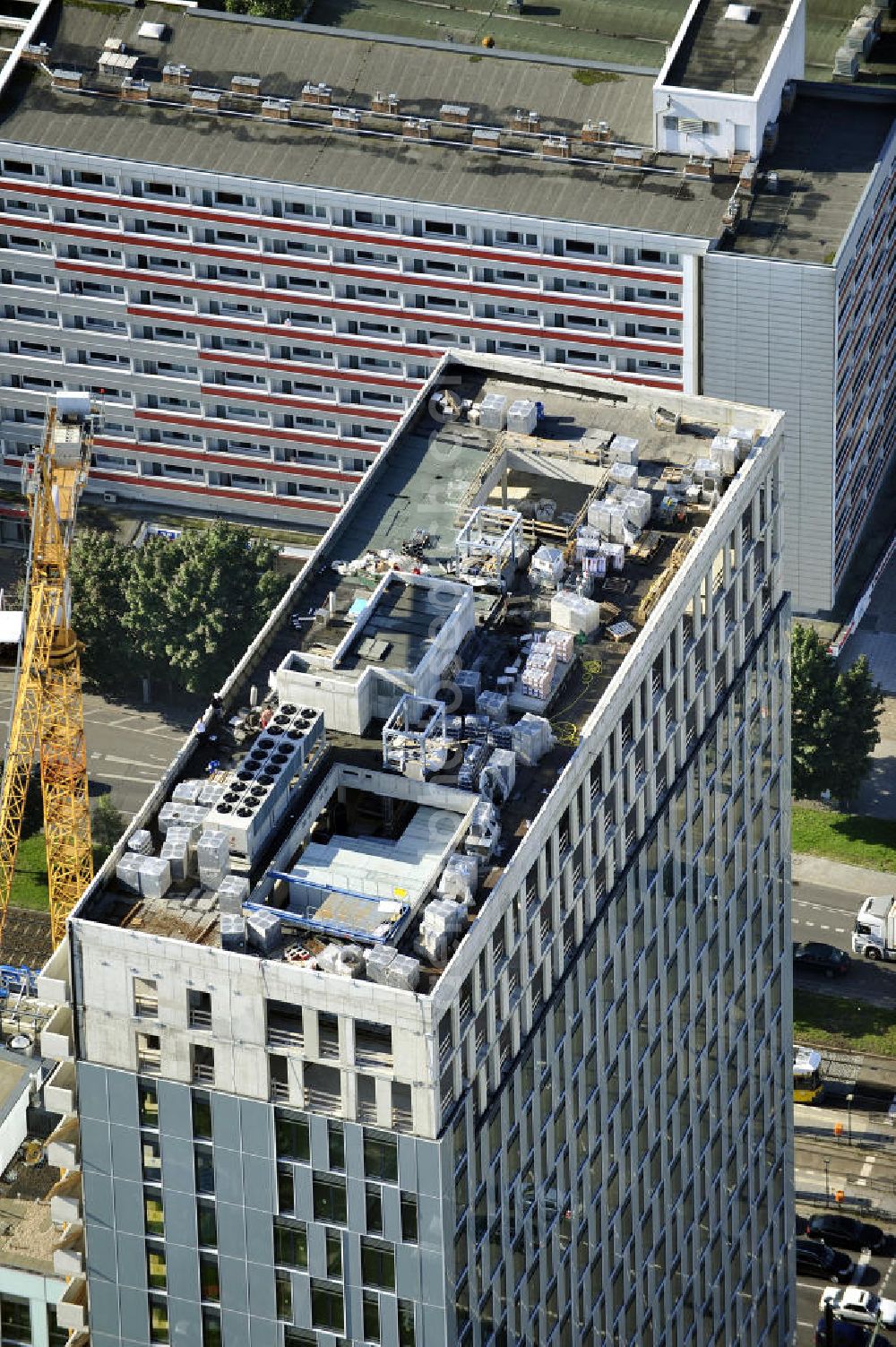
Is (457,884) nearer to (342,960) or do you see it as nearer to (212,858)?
(342,960)

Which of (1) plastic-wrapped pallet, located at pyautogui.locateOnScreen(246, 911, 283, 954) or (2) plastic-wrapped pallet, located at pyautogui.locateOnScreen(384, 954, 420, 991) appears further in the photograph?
(1) plastic-wrapped pallet, located at pyautogui.locateOnScreen(246, 911, 283, 954)

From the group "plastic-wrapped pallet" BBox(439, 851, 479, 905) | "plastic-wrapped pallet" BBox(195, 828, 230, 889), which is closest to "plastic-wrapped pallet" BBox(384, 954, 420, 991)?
"plastic-wrapped pallet" BBox(439, 851, 479, 905)

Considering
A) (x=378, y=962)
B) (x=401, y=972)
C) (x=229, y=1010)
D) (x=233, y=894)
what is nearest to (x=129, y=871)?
(x=233, y=894)

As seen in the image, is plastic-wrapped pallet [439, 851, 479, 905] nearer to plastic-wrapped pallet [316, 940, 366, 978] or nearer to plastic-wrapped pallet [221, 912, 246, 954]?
plastic-wrapped pallet [316, 940, 366, 978]

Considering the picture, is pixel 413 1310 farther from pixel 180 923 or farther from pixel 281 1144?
pixel 180 923

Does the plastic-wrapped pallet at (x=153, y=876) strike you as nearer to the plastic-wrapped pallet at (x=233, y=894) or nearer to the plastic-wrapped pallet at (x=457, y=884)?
the plastic-wrapped pallet at (x=233, y=894)

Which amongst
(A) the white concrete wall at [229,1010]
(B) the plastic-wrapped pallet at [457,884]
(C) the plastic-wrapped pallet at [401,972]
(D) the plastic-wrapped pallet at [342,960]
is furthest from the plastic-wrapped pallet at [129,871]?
(B) the plastic-wrapped pallet at [457,884]

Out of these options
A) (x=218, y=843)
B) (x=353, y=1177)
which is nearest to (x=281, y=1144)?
(x=353, y=1177)
